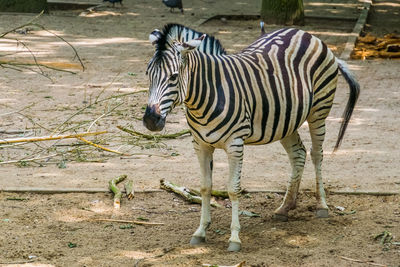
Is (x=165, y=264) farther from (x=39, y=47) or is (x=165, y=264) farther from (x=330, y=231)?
(x=39, y=47)

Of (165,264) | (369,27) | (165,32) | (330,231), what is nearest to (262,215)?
(330,231)

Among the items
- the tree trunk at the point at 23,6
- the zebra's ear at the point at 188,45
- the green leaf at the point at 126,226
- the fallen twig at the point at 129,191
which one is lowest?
the tree trunk at the point at 23,6

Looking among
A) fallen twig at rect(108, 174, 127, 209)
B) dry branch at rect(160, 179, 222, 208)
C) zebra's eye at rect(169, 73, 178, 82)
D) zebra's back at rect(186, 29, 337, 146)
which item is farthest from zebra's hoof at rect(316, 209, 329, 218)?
zebra's eye at rect(169, 73, 178, 82)

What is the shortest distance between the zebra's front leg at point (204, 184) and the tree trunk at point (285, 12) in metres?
11.4

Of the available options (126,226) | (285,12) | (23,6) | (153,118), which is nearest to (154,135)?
(126,226)

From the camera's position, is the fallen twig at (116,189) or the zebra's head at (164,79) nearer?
the zebra's head at (164,79)

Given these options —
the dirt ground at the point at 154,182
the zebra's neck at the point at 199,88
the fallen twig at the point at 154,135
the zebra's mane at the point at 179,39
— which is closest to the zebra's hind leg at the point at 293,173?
the dirt ground at the point at 154,182

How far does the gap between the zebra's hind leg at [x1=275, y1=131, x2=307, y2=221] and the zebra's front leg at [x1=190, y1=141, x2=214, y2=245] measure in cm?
85

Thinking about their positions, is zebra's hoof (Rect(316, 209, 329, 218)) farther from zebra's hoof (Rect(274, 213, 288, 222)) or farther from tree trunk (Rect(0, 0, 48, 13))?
tree trunk (Rect(0, 0, 48, 13))

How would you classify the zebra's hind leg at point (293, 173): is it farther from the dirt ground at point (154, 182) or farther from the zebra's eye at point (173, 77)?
the zebra's eye at point (173, 77)

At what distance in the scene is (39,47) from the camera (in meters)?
13.8

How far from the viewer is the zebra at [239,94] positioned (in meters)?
5.18

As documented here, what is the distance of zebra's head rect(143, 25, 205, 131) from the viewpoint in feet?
16.3

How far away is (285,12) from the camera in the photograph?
54.4 feet
